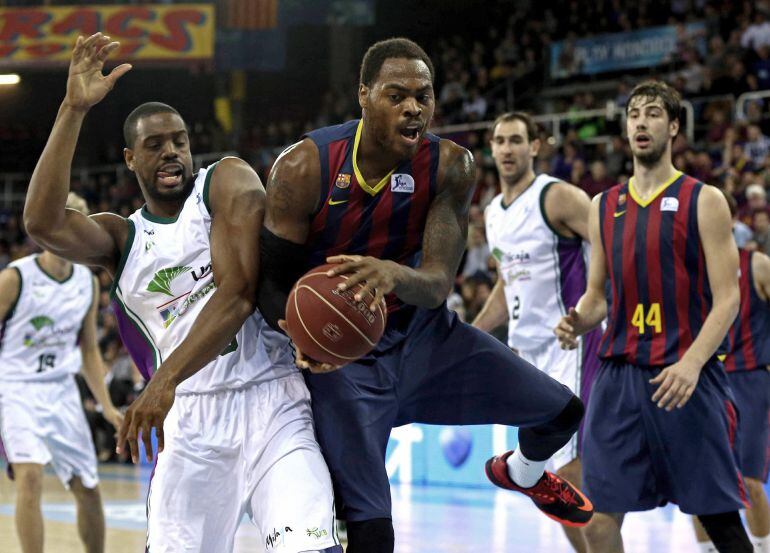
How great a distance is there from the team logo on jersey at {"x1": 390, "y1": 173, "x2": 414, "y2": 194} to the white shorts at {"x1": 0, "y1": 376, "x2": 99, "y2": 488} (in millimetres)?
3591

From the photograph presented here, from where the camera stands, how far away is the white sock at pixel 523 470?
480 cm

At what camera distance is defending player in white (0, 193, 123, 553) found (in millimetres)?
6727

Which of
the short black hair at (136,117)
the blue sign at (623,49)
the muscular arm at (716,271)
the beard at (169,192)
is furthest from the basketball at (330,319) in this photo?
the blue sign at (623,49)

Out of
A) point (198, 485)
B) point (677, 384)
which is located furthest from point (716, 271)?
point (198, 485)

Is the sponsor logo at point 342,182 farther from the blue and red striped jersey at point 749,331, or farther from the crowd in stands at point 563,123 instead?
the crowd in stands at point 563,123

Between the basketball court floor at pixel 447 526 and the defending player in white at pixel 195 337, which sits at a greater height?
the defending player in white at pixel 195 337

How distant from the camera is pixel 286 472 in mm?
3645

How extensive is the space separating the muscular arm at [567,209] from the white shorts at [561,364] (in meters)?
0.61

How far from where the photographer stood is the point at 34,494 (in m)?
6.50

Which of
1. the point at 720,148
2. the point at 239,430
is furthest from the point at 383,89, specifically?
the point at 720,148

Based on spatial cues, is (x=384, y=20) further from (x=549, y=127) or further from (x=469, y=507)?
(x=469, y=507)

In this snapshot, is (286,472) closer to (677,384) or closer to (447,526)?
(677,384)

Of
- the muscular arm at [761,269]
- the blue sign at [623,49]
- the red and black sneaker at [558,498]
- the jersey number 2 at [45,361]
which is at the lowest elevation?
the red and black sneaker at [558,498]

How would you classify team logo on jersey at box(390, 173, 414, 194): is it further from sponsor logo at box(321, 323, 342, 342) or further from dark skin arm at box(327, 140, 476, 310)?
sponsor logo at box(321, 323, 342, 342)
